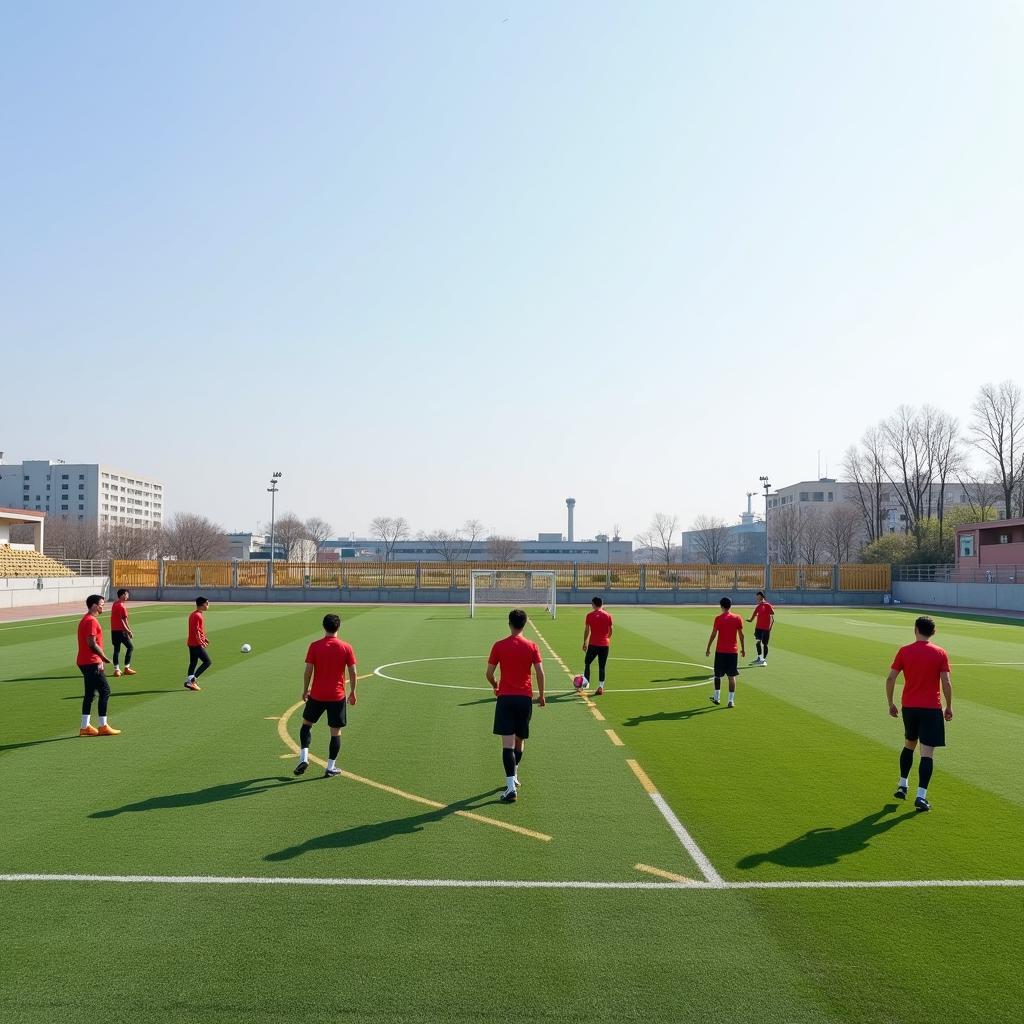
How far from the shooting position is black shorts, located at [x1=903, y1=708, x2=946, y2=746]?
383 inches

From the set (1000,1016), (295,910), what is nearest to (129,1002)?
(295,910)

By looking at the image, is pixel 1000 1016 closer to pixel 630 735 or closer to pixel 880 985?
pixel 880 985

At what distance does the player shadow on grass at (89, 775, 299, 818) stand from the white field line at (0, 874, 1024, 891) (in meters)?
1.96

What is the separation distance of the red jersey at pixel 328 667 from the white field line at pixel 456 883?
3349 mm

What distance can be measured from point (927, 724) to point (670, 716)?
6020 mm

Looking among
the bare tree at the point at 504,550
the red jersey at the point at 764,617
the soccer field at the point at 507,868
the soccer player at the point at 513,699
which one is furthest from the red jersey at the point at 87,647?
the bare tree at the point at 504,550

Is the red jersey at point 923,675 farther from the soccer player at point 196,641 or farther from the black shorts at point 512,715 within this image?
the soccer player at point 196,641

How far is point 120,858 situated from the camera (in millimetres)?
7816

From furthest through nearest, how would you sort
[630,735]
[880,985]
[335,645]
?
[630,735] → [335,645] → [880,985]

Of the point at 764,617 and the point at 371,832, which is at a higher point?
the point at 764,617

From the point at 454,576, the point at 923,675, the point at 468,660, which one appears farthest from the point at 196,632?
the point at 454,576

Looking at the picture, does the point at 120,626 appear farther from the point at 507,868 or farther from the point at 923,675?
the point at 923,675

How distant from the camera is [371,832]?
8.64 meters

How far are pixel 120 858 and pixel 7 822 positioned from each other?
1975 mm
